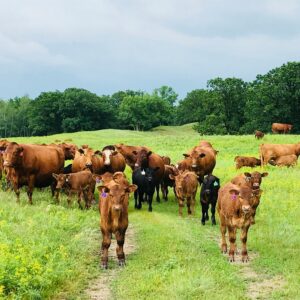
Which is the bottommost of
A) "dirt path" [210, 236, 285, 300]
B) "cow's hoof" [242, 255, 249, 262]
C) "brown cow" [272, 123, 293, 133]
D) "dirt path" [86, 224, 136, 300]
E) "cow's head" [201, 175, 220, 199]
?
"dirt path" [86, 224, 136, 300]

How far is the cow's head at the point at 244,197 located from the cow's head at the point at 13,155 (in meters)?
8.31

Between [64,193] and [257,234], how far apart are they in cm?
921

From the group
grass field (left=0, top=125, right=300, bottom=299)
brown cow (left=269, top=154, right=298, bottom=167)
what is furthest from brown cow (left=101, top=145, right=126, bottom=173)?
brown cow (left=269, top=154, right=298, bottom=167)

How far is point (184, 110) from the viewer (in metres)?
118

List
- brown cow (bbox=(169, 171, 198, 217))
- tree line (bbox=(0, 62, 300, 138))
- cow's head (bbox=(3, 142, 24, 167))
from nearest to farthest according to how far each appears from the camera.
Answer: brown cow (bbox=(169, 171, 198, 217))
cow's head (bbox=(3, 142, 24, 167))
tree line (bbox=(0, 62, 300, 138))

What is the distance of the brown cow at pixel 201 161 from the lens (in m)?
21.0

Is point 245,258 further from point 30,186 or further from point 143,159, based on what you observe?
point 30,186

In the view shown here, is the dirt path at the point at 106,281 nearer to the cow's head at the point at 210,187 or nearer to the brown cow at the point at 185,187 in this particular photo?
the cow's head at the point at 210,187

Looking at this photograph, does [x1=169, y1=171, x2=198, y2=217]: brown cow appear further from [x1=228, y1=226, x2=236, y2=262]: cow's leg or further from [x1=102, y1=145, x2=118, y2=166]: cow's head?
[x1=228, y1=226, x2=236, y2=262]: cow's leg

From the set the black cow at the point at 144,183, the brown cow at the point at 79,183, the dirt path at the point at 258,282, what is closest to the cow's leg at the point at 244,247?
the dirt path at the point at 258,282

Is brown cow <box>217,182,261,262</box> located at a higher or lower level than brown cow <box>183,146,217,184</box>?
lower

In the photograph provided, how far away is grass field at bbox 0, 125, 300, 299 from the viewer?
8.92m

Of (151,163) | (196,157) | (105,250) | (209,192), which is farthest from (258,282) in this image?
(196,157)

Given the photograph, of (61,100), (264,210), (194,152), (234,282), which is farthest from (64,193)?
(61,100)
